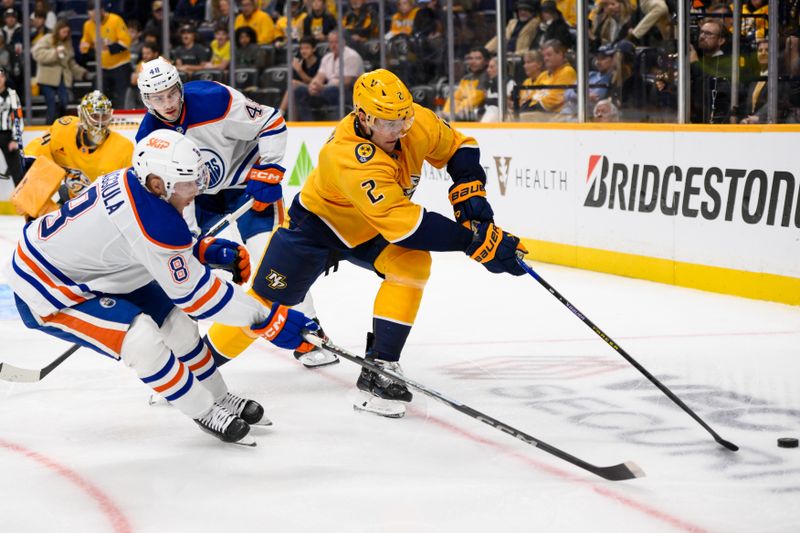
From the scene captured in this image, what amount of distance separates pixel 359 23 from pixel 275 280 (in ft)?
17.9

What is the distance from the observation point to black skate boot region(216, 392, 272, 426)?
337 centimetres

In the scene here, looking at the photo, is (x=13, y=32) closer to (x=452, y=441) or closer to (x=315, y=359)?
(x=315, y=359)

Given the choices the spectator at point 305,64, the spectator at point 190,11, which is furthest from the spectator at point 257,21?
the spectator at point 190,11

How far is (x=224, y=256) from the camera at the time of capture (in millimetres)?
3291

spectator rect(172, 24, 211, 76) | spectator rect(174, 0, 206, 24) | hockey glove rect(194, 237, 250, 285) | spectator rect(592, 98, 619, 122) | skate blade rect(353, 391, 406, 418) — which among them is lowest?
skate blade rect(353, 391, 406, 418)

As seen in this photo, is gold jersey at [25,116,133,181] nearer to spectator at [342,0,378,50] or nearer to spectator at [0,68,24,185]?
spectator at [342,0,378,50]

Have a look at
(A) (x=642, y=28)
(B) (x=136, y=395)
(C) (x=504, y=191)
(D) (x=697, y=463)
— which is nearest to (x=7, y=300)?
(B) (x=136, y=395)

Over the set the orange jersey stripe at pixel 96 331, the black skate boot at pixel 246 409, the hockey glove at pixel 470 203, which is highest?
the hockey glove at pixel 470 203

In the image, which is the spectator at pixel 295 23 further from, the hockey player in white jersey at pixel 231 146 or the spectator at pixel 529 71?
the hockey player in white jersey at pixel 231 146

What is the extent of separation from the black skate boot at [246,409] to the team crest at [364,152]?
781mm

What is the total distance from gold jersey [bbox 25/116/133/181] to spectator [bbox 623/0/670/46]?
2.88m

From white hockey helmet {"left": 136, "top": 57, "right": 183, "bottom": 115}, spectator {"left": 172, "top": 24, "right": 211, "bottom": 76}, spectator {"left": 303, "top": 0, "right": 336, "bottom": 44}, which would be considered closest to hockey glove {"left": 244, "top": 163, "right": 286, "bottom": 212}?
white hockey helmet {"left": 136, "top": 57, "right": 183, "bottom": 115}

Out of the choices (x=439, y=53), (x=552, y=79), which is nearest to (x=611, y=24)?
(x=552, y=79)

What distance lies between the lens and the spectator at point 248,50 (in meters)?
9.68
